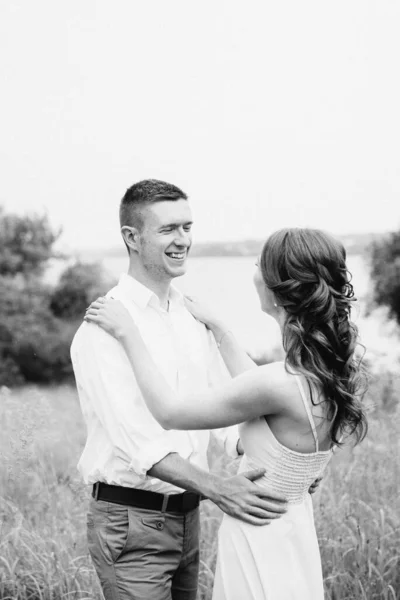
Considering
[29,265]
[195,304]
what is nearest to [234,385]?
[195,304]

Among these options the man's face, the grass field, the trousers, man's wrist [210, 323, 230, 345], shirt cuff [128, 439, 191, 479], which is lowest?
the grass field

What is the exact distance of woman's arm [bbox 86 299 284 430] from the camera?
2.41m

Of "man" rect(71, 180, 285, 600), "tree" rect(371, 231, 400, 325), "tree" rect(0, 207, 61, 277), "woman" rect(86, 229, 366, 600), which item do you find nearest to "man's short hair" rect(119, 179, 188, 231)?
"man" rect(71, 180, 285, 600)

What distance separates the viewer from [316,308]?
2.45 m

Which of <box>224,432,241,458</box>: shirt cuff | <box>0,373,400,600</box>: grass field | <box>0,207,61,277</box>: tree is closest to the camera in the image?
<box>224,432,241,458</box>: shirt cuff

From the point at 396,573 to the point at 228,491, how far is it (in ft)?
6.20

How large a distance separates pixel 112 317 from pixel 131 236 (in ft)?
1.41

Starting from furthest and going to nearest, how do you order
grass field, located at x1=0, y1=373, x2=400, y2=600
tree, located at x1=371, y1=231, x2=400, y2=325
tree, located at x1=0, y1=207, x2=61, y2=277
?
tree, located at x1=0, y1=207, x2=61, y2=277
tree, located at x1=371, y1=231, x2=400, y2=325
grass field, located at x1=0, y1=373, x2=400, y2=600

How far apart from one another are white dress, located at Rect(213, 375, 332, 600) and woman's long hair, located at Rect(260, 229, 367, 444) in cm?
20

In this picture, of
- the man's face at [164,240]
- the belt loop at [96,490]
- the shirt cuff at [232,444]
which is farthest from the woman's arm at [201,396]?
the shirt cuff at [232,444]

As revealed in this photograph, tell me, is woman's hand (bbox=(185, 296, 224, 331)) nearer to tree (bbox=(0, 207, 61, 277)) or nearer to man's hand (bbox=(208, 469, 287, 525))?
man's hand (bbox=(208, 469, 287, 525))

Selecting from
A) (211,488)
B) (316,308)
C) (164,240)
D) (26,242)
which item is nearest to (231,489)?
(211,488)

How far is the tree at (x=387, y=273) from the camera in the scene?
13711 mm

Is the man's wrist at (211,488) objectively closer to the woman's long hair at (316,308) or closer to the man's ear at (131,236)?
the woman's long hair at (316,308)
